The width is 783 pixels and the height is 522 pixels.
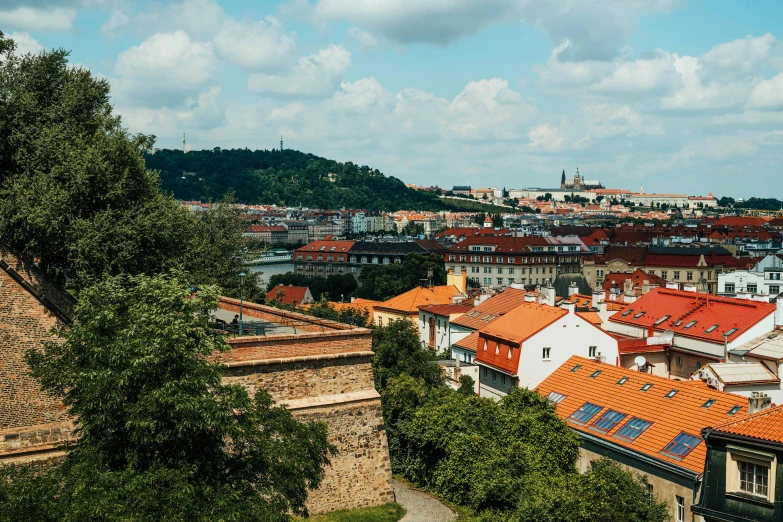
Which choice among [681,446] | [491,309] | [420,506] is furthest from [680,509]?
[491,309]

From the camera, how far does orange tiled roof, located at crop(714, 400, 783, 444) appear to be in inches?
585

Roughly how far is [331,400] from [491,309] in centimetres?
3200

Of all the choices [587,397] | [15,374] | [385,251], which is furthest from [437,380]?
[385,251]

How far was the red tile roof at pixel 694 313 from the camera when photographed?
40.7 m

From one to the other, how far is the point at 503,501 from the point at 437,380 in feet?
44.1

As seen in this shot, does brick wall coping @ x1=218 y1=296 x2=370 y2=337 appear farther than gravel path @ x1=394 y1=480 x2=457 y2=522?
Yes

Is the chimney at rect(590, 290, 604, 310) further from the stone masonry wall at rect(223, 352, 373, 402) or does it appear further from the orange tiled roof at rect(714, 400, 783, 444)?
the orange tiled roof at rect(714, 400, 783, 444)

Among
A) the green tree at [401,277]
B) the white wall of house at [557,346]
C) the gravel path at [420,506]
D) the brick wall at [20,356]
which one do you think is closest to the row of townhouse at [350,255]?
the green tree at [401,277]

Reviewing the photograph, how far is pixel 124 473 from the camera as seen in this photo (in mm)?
13641

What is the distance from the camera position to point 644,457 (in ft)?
80.6

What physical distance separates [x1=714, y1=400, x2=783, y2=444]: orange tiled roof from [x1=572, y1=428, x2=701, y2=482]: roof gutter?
7504mm

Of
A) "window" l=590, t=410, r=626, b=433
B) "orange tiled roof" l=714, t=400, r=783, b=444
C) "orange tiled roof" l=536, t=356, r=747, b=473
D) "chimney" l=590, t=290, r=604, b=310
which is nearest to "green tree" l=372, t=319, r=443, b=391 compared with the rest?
"orange tiled roof" l=536, t=356, r=747, b=473

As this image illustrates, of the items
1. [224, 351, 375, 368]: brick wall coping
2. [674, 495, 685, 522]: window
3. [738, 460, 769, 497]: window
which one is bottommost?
[674, 495, 685, 522]: window

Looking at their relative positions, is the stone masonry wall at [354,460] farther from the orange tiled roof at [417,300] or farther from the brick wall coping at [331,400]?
the orange tiled roof at [417,300]
